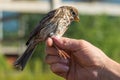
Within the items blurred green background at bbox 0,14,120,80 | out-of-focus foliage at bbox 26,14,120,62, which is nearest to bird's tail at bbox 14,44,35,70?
blurred green background at bbox 0,14,120,80

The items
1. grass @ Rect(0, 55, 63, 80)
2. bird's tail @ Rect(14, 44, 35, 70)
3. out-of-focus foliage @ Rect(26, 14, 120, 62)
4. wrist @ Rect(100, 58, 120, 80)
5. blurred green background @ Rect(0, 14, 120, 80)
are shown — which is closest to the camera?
wrist @ Rect(100, 58, 120, 80)

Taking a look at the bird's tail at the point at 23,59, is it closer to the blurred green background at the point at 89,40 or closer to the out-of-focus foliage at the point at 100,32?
the blurred green background at the point at 89,40

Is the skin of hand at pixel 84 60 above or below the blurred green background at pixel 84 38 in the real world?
above

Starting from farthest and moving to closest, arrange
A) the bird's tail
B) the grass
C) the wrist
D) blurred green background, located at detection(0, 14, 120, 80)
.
A: blurred green background, located at detection(0, 14, 120, 80) → the grass → the bird's tail → the wrist

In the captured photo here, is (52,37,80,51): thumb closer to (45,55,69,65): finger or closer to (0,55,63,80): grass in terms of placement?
(45,55,69,65): finger

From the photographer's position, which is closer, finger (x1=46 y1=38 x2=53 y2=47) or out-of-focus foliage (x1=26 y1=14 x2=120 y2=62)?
finger (x1=46 y1=38 x2=53 y2=47)

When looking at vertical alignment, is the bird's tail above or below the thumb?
below

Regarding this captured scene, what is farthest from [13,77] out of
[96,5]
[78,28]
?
[96,5]

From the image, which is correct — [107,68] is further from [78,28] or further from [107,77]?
[78,28]

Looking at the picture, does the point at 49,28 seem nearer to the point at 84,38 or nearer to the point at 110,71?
the point at 110,71

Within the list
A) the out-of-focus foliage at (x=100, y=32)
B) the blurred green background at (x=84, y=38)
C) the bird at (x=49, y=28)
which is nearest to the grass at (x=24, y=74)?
the blurred green background at (x=84, y=38)
